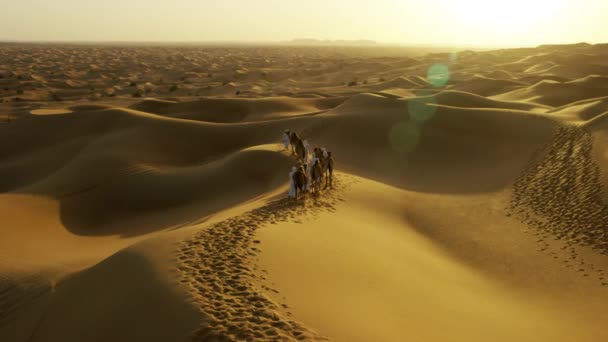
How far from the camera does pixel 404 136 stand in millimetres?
17828

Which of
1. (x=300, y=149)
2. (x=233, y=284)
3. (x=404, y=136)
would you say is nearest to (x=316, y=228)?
(x=233, y=284)

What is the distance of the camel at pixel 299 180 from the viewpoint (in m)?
9.29

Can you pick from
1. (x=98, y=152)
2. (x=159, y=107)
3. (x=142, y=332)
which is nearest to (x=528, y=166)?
(x=142, y=332)

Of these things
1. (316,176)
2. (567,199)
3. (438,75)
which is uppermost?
(438,75)

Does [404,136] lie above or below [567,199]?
above

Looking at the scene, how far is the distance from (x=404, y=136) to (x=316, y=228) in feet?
35.5

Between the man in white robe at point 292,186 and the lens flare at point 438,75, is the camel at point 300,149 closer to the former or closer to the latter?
the man in white robe at point 292,186

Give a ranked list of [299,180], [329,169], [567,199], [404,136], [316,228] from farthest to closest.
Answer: [404,136], [329,169], [567,199], [299,180], [316,228]

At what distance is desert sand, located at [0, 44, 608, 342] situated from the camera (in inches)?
211

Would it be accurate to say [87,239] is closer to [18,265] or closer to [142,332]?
[18,265]

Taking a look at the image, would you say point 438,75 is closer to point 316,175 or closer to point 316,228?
point 316,175

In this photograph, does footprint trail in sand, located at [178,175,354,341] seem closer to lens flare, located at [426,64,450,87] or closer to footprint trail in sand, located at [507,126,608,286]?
footprint trail in sand, located at [507,126,608,286]

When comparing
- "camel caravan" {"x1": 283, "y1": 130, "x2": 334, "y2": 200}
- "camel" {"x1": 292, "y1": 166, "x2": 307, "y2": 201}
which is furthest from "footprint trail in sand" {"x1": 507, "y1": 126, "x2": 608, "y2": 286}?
"camel" {"x1": 292, "y1": 166, "x2": 307, "y2": 201}

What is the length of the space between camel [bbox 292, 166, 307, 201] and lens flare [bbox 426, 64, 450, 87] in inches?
1222
